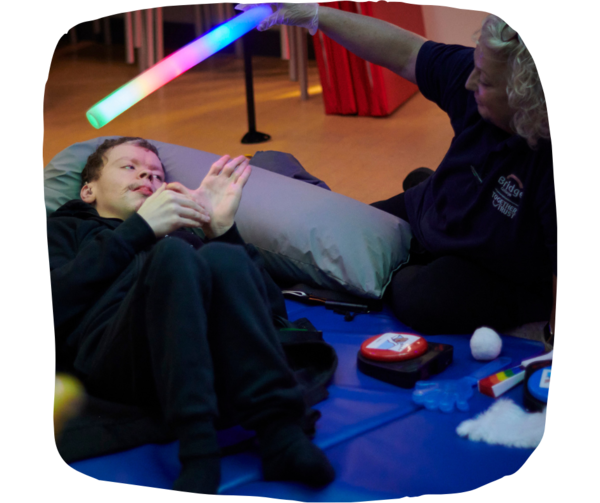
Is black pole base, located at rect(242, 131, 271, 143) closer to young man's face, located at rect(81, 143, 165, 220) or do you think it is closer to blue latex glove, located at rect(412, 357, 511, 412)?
young man's face, located at rect(81, 143, 165, 220)

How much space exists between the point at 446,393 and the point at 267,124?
60 centimetres

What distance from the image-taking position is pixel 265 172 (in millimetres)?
1197

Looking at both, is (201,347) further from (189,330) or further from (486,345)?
(486,345)

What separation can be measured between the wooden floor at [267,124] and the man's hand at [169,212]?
0.92ft

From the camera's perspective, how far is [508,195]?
0.99 meters

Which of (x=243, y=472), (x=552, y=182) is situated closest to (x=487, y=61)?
(x=552, y=182)

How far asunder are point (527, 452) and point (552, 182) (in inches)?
14.5

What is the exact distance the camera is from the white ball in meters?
0.90

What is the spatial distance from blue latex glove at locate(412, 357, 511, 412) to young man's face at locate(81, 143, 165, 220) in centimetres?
48

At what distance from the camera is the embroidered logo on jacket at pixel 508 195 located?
97 cm

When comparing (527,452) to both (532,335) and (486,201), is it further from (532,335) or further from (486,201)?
(486,201)

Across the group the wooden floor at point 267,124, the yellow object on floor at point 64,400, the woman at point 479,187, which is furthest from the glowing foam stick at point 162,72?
the yellow object on floor at point 64,400

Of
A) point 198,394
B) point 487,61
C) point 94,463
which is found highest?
point 487,61

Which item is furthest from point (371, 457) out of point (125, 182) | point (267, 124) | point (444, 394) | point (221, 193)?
point (267, 124)
